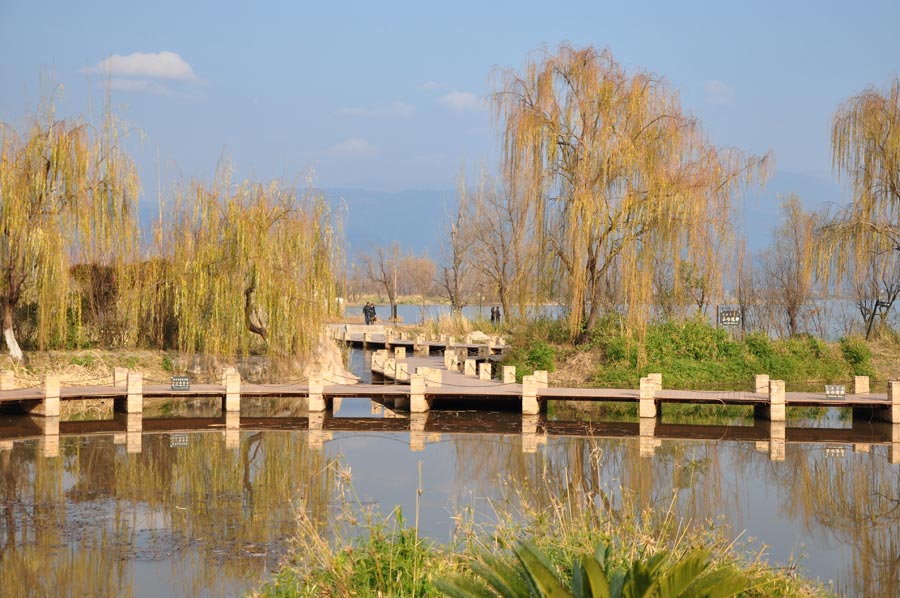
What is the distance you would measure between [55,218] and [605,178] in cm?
1347

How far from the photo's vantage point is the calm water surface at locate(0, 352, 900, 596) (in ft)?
34.4

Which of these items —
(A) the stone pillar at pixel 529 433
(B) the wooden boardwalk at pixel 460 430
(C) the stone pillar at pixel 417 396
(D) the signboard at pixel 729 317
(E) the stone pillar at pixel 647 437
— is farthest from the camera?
(D) the signboard at pixel 729 317

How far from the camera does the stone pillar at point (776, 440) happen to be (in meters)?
17.6

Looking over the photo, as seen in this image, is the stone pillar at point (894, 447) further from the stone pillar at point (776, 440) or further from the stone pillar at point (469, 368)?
the stone pillar at point (469, 368)

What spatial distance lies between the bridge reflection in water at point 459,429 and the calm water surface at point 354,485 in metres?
0.08

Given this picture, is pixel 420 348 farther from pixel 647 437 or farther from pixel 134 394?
pixel 647 437

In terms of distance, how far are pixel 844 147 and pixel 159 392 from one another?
19.5m

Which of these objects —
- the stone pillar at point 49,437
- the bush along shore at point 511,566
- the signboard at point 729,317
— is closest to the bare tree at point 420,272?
the signboard at point 729,317

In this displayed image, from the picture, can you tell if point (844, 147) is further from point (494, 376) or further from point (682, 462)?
point (682, 462)

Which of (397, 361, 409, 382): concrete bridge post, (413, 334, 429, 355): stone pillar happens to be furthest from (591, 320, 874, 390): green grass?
(413, 334, 429, 355): stone pillar

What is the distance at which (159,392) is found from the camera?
21.7m

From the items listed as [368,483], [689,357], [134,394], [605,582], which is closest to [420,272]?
[689,357]

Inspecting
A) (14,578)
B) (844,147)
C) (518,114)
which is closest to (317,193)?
(518,114)

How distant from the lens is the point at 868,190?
2806 cm
